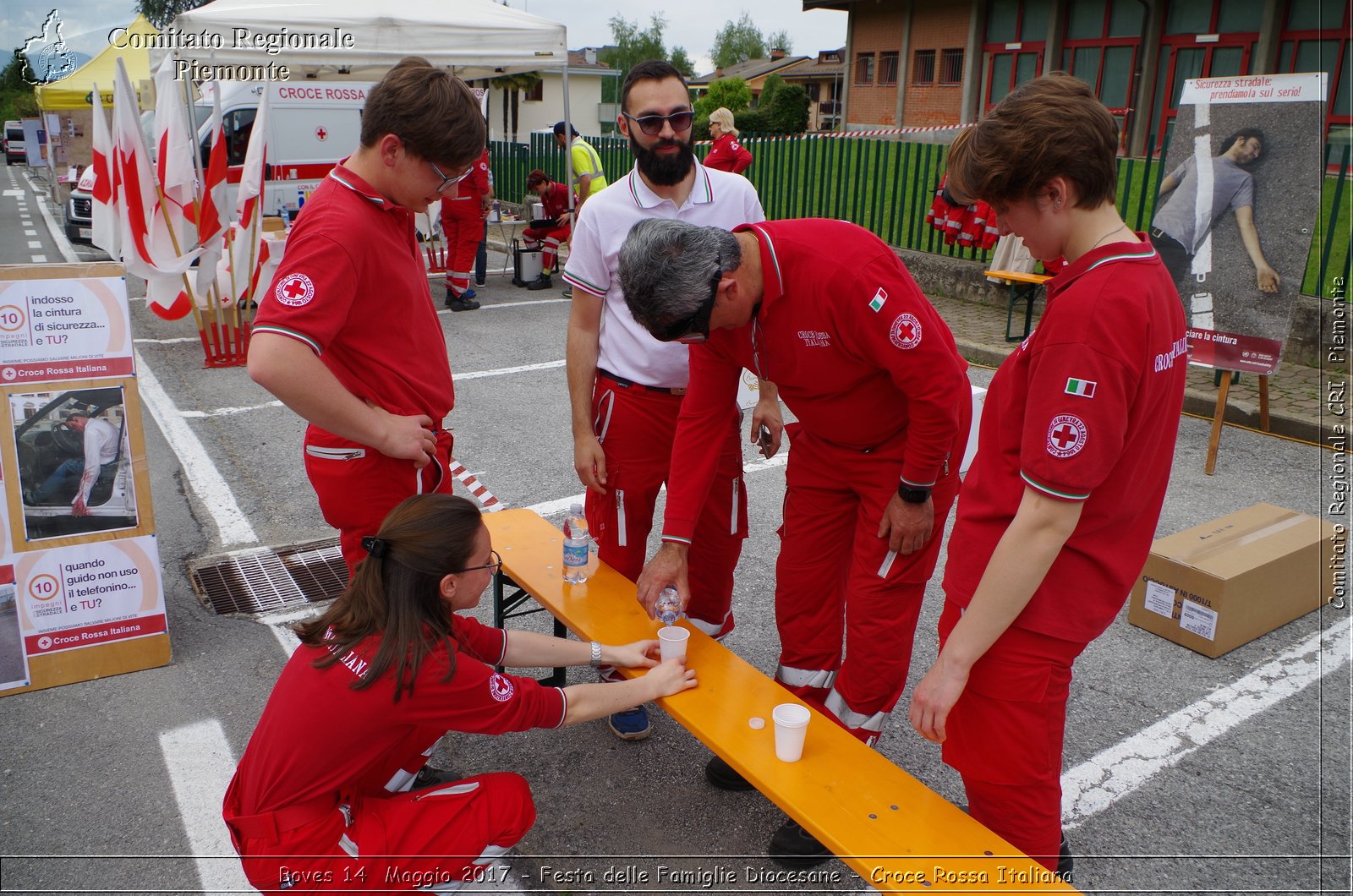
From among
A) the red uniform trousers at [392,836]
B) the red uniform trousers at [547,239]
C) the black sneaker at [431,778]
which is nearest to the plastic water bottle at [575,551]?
the black sneaker at [431,778]

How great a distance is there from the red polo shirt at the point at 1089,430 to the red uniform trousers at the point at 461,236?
9301 millimetres

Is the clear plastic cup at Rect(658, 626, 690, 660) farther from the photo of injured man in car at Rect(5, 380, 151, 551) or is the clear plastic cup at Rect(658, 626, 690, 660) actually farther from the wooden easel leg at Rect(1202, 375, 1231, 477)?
the wooden easel leg at Rect(1202, 375, 1231, 477)

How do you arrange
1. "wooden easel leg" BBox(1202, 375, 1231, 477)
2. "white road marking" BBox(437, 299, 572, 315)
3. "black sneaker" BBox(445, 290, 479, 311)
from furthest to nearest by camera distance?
"white road marking" BBox(437, 299, 572, 315), "black sneaker" BBox(445, 290, 479, 311), "wooden easel leg" BBox(1202, 375, 1231, 477)

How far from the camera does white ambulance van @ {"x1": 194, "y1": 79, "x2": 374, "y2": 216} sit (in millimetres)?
12180

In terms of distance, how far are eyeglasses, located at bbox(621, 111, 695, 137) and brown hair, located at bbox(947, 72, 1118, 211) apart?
61.7 inches

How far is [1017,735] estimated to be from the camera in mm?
1988

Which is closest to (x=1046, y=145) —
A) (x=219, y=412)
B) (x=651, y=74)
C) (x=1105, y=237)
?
(x=1105, y=237)

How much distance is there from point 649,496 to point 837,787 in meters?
1.45

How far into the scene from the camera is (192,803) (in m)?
2.99

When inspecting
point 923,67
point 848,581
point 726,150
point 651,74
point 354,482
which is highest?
point 923,67

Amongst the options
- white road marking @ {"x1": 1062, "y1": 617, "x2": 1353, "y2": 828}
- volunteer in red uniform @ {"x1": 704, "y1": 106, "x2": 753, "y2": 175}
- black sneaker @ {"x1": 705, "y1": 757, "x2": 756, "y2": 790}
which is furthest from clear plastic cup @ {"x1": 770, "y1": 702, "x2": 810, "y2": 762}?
volunteer in red uniform @ {"x1": 704, "y1": 106, "x2": 753, "y2": 175}

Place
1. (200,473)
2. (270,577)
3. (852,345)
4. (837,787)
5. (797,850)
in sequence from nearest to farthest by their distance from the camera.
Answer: (837,787) < (852,345) < (797,850) < (270,577) < (200,473)

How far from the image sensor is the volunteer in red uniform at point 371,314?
7.93ft

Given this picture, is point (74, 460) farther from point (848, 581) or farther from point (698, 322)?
point (848, 581)
